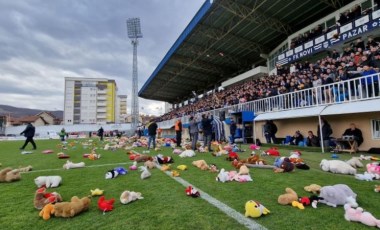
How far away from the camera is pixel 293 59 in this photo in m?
19.4

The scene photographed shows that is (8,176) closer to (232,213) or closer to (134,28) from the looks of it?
(232,213)

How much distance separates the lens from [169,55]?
3062 centimetres

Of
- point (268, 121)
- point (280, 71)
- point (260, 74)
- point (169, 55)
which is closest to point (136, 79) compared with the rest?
point (169, 55)

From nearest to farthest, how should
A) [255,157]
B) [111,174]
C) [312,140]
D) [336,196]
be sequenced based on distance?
[336,196], [111,174], [255,157], [312,140]

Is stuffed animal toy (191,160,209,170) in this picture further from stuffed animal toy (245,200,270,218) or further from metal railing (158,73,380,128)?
metal railing (158,73,380,128)

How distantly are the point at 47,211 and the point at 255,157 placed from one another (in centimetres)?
582

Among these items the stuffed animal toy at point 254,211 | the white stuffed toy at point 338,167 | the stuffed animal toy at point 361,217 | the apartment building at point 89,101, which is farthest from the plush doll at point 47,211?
the apartment building at point 89,101

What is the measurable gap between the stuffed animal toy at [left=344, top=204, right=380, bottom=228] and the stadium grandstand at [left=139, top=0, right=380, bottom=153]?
6.87 meters

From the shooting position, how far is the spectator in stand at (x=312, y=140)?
11.2 m

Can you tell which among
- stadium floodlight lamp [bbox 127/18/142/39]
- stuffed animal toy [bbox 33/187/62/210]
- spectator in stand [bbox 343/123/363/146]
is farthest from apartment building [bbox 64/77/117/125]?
stuffed animal toy [bbox 33/187/62/210]

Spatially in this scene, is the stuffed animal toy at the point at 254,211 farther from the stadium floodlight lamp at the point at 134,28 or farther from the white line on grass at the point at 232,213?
the stadium floodlight lamp at the point at 134,28

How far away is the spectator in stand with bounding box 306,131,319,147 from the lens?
1120cm

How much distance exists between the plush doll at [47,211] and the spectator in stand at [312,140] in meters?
11.2

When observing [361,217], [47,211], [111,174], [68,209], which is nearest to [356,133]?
[361,217]
